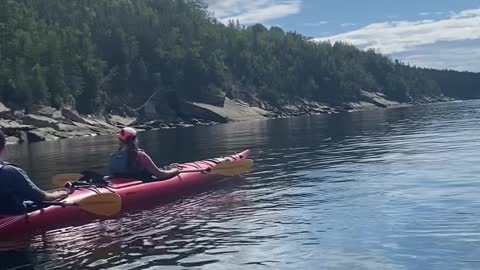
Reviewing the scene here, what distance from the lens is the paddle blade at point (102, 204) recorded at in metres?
13.5

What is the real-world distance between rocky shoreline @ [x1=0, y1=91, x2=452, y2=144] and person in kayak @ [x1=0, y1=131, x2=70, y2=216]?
46.9 metres

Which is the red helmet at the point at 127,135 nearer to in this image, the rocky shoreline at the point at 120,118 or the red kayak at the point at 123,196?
the red kayak at the point at 123,196

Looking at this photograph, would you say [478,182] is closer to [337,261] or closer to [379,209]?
[379,209]

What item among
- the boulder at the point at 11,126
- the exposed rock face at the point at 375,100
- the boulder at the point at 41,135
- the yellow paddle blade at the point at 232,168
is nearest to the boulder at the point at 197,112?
the boulder at the point at 41,135

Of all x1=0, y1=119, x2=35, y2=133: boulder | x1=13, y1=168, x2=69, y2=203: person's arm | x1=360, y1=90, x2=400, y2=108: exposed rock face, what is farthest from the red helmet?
x1=360, y1=90, x2=400, y2=108: exposed rock face

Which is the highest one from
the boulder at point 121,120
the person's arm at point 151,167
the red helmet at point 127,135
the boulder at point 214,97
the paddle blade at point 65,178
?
the boulder at point 214,97

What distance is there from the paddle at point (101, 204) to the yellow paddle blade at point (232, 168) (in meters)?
5.23

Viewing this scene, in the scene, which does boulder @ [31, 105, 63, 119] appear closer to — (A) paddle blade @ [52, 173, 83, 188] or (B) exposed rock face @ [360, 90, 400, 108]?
(A) paddle blade @ [52, 173, 83, 188]

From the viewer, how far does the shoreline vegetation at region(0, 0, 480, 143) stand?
76.2 m

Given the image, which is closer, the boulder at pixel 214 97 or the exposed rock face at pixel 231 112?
the exposed rock face at pixel 231 112

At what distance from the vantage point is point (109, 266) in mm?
10320

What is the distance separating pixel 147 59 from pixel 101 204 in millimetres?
97676

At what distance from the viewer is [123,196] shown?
49.1 feet

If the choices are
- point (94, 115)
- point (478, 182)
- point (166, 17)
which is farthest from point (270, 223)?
point (166, 17)
